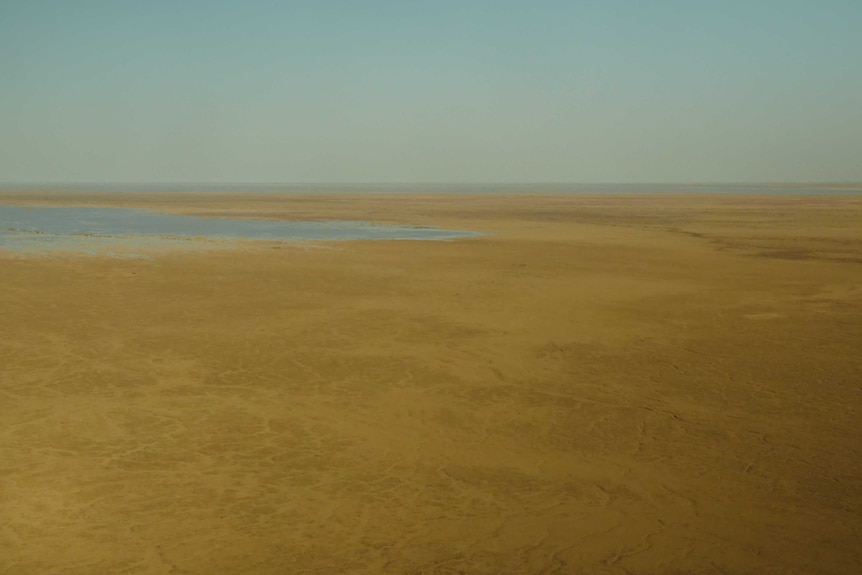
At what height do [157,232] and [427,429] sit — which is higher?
[157,232]

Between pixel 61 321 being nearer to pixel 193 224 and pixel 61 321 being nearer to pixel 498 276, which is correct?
pixel 498 276

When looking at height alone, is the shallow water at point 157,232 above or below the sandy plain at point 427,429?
above

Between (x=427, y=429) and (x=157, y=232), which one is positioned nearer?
(x=427, y=429)

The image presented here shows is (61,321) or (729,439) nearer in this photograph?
(729,439)

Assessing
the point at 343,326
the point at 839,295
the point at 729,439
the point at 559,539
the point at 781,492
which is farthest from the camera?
the point at 839,295

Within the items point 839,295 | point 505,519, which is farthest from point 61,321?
point 839,295

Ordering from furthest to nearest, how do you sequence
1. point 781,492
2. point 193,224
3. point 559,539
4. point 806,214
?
point 806,214, point 193,224, point 781,492, point 559,539
